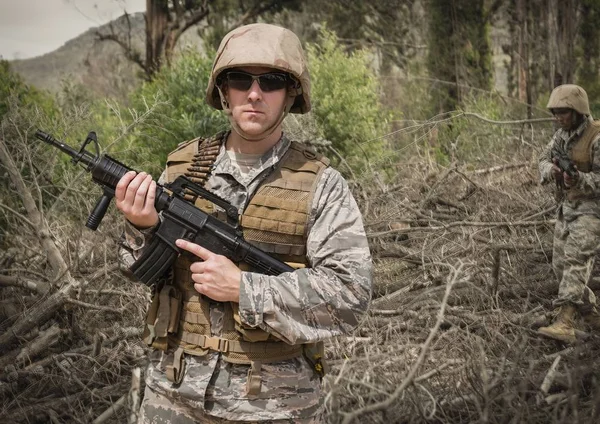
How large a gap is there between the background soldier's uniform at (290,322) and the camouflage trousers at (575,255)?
359 cm

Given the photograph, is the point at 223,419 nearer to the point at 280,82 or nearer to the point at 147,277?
the point at 147,277

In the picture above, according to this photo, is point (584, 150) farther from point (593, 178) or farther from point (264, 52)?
point (264, 52)

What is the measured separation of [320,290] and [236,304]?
29 cm

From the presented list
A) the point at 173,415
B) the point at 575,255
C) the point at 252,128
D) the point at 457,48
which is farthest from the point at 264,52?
the point at 457,48

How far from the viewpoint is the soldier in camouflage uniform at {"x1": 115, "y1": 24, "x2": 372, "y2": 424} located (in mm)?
2078

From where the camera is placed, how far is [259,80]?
2244 mm

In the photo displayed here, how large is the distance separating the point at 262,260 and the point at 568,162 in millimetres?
4219

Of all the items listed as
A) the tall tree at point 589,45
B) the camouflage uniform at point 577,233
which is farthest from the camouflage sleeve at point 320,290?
the tall tree at point 589,45

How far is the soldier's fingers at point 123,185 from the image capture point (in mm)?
2137

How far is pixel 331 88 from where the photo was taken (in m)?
12.5

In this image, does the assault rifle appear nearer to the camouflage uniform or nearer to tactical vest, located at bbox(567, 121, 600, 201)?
the camouflage uniform

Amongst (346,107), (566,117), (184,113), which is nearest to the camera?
(566,117)

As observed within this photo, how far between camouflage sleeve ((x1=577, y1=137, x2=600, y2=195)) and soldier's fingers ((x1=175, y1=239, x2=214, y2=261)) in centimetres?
427

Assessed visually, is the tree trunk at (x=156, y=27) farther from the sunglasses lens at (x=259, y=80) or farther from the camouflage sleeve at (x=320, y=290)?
the camouflage sleeve at (x=320, y=290)
